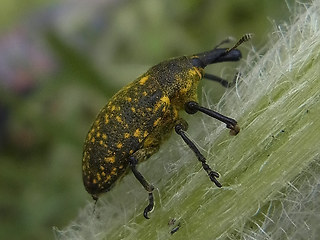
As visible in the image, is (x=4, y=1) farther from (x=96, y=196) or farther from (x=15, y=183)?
(x=96, y=196)

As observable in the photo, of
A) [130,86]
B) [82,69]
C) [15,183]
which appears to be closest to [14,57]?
[82,69]

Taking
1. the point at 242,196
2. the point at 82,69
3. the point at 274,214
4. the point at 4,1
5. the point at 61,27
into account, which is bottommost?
the point at 274,214

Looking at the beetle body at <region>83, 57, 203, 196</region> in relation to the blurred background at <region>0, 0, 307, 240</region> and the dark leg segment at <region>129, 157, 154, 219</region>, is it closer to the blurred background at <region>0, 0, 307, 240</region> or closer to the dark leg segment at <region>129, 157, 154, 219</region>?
the dark leg segment at <region>129, 157, 154, 219</region>

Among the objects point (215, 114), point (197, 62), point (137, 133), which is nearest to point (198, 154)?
point (215, 114)

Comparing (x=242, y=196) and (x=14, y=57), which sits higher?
(x=14, y=57)

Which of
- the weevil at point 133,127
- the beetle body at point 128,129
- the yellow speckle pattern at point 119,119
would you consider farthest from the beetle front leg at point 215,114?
the yellow speckle pattern at point 119,119

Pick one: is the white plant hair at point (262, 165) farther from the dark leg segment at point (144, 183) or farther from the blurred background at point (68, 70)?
the blurred background at point (68, 70)

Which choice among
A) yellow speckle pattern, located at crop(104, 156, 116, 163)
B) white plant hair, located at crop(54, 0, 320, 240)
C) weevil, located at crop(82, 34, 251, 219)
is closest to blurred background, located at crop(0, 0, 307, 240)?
weevil, located at crop(82, 34, 251, 219)
